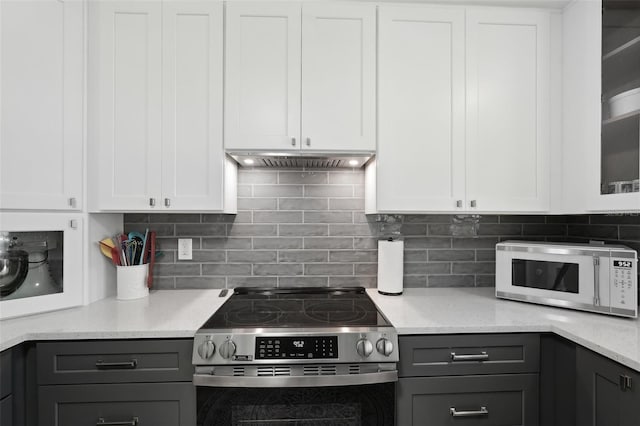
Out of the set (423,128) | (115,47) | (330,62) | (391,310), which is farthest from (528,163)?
(115,47)

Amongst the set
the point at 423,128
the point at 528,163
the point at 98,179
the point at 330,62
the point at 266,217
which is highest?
the point at 330,62

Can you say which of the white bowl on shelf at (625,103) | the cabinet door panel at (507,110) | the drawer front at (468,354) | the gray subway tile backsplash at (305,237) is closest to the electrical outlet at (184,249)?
the gray subway tile backsplash at (305,237)

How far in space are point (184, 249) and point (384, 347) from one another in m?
1.33

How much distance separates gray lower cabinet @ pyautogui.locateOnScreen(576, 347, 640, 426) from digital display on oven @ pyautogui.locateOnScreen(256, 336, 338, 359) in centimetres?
95

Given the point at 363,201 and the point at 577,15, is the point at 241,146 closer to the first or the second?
the point at 363,201

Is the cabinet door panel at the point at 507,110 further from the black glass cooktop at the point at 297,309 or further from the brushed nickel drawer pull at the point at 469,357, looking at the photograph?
the black glass cooktop at the point at 297,309

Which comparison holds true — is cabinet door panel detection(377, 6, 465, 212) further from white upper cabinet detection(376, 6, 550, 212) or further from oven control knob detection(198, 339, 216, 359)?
oven control knob detection(198, 339, 216, 359)

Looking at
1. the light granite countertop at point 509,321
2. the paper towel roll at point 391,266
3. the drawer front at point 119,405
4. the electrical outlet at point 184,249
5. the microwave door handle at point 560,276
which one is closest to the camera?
the light granite countertop at point 509,321

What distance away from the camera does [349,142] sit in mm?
1572

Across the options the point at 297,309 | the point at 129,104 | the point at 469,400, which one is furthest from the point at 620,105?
the point at 129,104

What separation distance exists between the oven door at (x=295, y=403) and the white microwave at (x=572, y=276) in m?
0.91

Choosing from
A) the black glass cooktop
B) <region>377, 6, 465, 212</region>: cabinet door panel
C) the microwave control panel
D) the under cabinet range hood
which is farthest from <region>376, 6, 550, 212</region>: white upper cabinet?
the black glass cooktop

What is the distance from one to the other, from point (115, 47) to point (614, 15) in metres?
2.44

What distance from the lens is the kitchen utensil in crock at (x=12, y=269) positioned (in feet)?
4.42
